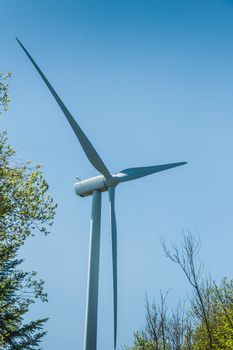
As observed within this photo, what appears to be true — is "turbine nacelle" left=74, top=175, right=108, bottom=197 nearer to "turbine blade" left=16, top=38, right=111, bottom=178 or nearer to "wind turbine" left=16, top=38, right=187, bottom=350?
"wind turbine" left=16, top=38, right=187, bottom=350

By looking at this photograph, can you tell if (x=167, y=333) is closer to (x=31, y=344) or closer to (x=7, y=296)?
(x=31, y=344)

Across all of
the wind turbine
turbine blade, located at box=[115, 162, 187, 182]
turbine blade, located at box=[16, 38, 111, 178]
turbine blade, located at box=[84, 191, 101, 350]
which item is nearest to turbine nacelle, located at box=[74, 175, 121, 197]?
the wind turbine

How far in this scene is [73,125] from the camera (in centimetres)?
1350

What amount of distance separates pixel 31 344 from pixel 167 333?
7.91 metres

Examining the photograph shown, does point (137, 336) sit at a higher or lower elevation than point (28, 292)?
higher

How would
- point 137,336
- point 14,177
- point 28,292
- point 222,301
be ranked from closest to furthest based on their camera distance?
point 14,177 < point 28,292 < point 222,301 < point 137,336

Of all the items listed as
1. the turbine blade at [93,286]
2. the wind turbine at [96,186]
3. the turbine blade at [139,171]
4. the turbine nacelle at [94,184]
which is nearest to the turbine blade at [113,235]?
the wind turbine at [96,186]

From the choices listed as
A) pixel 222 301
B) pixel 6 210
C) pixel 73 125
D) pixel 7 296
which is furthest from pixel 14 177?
pixel 222 301

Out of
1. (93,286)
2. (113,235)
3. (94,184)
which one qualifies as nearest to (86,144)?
(94,184)

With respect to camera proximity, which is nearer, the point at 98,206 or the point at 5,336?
the point at 98,206

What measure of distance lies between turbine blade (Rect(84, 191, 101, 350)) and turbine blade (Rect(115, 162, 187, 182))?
2389 mm

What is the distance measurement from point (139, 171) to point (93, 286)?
588 cm

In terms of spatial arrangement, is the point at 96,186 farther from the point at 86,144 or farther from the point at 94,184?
the point at 86,144

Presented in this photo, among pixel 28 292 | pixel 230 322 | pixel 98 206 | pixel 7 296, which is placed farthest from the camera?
pixel 7 296
